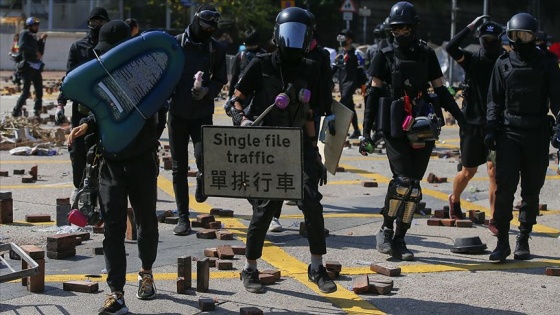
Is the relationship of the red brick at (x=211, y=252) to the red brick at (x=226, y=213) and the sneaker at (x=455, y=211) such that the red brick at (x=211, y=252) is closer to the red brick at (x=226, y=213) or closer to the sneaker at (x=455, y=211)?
the red brick at (x=226, y=213)

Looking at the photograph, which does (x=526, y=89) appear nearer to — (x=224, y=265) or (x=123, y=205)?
(x=224, y=265)

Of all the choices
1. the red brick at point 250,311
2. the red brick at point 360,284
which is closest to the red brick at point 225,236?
the red brick at point 360,284

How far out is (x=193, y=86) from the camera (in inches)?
367

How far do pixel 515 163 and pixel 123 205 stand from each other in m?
3.36

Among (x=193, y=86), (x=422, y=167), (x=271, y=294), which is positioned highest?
(x=193, y=86)

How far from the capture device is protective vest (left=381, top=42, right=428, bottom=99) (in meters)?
8.73

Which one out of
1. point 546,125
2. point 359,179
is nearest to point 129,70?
point 546,125

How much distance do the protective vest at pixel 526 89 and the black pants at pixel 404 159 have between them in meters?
0.75

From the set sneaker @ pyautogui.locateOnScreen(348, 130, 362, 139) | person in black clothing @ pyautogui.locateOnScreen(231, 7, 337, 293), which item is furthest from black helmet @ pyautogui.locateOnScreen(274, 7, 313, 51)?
sneaker @ pyautogui.locateOnScreen(348, 130, 362, 139)

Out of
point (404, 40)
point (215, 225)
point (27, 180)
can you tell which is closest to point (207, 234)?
point (215, 225)

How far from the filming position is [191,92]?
9.35 meters

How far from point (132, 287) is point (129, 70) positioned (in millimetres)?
1624

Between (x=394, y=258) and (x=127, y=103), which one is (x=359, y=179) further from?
(x=127, y=103)

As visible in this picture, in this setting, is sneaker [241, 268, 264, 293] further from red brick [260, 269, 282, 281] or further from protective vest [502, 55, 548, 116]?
protective vest [502, 55, 548, 116]
